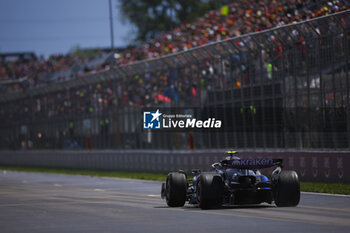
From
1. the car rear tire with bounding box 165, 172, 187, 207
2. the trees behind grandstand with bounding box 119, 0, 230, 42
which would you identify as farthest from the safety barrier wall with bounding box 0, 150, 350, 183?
the trees behind grandstand with bounding box 119, 0, 230, 42

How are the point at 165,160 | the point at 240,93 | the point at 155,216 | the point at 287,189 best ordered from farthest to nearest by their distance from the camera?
the point at 165,160 → the point at 240,93 → the point at 287,189 → the point at 155,216

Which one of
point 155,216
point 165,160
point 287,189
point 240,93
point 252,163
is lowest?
point 155,216

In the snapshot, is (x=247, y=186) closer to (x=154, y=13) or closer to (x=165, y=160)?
(x=165, y=160)

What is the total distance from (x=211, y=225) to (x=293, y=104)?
43.8ft

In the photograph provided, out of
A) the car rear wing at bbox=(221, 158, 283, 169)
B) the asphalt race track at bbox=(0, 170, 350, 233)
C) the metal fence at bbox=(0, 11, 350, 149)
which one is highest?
the metal fence at bbox=(0, 11, 350, 149)

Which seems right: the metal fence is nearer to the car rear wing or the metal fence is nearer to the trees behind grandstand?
the car rear wing

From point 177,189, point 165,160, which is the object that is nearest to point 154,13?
point 165,160

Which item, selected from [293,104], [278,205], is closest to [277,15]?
[293,104]

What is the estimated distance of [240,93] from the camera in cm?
2806

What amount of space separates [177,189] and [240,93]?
12.8 metres

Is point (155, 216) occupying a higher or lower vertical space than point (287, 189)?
lower

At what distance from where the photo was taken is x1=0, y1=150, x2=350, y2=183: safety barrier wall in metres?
22.2

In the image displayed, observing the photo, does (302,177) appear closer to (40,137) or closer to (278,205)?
(278,205)

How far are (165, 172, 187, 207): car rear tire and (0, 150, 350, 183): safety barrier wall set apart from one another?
714cm
